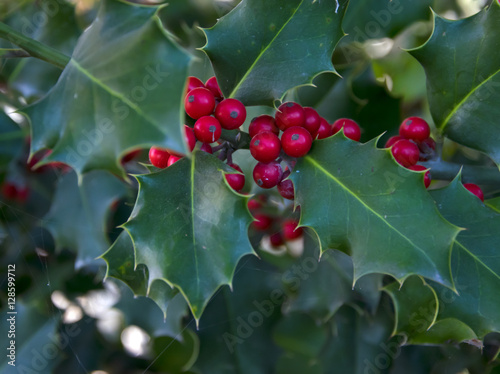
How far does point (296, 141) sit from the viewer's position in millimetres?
762

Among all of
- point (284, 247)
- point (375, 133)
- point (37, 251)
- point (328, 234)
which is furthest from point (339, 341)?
point (37, 251)

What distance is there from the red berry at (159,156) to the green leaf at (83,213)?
48 centimetres

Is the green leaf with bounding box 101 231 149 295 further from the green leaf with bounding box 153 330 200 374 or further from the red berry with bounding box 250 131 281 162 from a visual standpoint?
the green leaf with bounding box 153 330 200 374

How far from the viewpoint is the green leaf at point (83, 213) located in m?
1.24

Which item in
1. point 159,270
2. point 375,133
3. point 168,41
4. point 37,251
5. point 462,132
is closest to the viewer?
point 168,41

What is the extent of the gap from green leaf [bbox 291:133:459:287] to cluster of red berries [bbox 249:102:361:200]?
0.12 ft

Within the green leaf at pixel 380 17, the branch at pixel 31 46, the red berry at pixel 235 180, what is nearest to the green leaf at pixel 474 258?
the red berry at pixel 235 180

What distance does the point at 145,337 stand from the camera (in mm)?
1336

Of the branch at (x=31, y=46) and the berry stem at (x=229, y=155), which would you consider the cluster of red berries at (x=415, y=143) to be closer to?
the berry stem at (x=229, y=155)

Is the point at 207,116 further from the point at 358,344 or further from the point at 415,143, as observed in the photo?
the point at 358,344

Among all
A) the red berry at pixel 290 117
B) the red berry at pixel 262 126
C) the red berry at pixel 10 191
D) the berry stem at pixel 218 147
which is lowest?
the red berry at pixel 10 191

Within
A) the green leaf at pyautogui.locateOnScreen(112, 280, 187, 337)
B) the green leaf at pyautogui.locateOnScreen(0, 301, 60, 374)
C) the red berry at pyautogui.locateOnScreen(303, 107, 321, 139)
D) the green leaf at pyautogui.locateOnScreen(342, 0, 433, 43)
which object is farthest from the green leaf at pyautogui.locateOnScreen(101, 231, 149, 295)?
the green leaf at pyautogui.locateOnScreen(342, 0, 433, 43)

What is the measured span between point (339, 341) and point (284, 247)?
0.32 meters

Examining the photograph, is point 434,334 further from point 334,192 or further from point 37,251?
point 37,251
